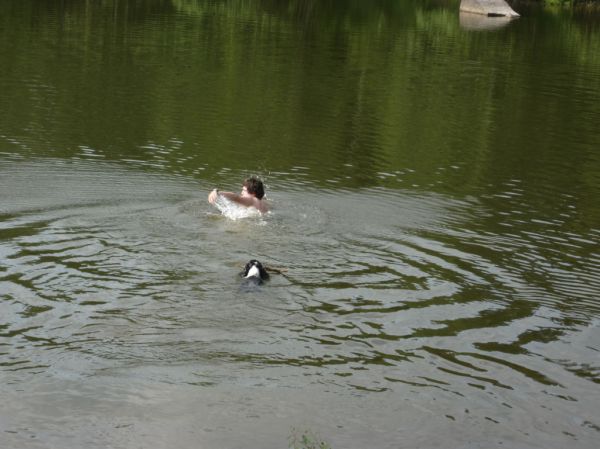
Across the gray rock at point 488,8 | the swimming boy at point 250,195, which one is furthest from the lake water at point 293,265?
the gray rock at point 488,8

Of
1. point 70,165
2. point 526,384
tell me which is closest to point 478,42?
point 70,165

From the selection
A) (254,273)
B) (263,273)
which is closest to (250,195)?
(263,273)

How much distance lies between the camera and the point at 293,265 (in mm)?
14039

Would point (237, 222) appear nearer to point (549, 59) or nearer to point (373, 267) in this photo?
point (373, 267)

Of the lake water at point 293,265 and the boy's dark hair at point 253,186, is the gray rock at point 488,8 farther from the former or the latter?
the boy's dark hair at point 253,186

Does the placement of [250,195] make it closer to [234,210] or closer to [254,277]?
[234,210]

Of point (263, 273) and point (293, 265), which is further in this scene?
point (293, 265)

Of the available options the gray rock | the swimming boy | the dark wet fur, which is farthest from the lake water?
the gray rock

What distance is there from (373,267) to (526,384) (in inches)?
154

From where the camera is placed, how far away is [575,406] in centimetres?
1034

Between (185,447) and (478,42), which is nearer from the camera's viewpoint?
(185,447)

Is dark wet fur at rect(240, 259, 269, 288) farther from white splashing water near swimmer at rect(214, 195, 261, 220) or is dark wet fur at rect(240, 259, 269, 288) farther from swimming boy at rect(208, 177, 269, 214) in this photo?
swimming boy at rect(208, 177, 269, 214)

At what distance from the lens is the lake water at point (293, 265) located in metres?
9.80

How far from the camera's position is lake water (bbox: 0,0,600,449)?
9.80m
